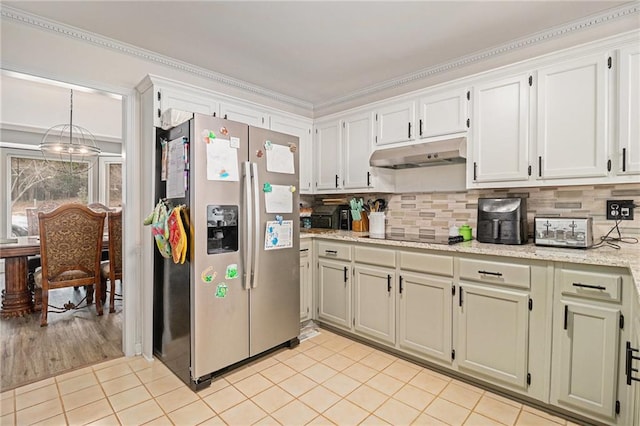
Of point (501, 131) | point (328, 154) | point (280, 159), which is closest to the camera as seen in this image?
point (501, 131)

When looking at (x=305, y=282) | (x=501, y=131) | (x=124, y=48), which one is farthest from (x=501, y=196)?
(x=124, y=48)

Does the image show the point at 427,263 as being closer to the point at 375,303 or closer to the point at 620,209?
the point at 375,303

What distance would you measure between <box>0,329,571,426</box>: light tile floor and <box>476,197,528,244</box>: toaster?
3.36ft

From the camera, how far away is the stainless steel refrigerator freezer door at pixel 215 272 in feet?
6.81

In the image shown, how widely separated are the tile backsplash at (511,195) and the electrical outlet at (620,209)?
3cm

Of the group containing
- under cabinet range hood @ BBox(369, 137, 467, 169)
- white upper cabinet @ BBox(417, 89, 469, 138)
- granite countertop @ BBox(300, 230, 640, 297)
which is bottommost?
granite countertop @ BBox(300, 230, 640, 297)

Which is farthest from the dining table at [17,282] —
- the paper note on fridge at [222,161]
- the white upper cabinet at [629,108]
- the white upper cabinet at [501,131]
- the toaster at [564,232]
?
the white upper cabinet at [629,108]

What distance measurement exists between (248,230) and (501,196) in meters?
1.99

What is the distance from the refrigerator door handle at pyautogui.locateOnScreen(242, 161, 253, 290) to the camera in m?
2.29

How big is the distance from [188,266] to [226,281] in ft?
0.90

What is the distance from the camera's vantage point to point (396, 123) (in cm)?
292

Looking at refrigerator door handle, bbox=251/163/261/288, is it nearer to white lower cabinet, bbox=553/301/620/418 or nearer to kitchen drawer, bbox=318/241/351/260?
kitchen drawer, bbox=318/241/351/260

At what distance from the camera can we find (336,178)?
11.3 feet

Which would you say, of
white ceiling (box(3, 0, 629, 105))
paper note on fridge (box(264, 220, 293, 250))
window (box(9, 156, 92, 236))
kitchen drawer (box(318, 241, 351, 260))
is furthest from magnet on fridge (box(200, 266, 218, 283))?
window (box(9, 156, 92, 236))
